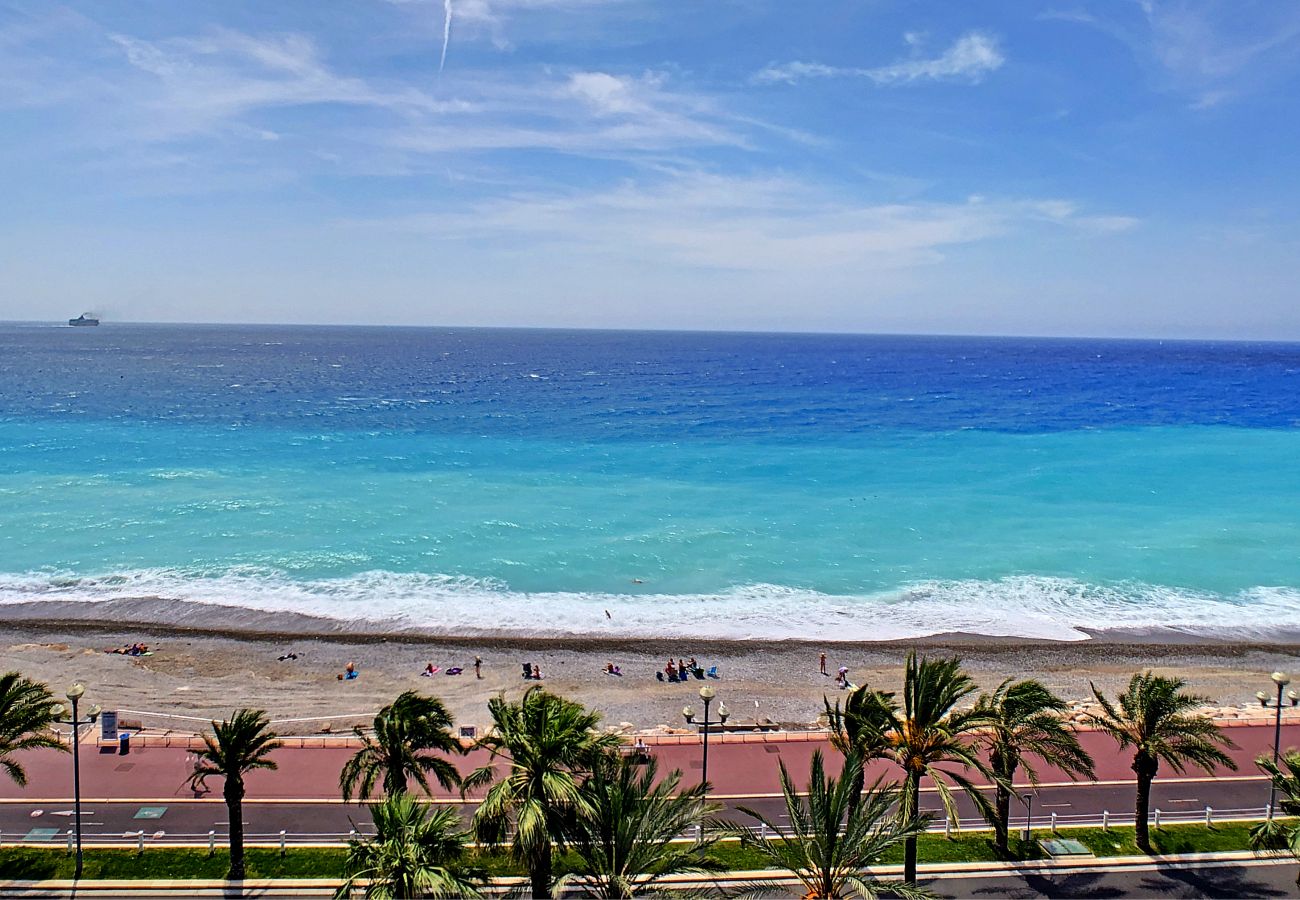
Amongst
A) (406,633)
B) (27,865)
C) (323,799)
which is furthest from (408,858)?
(406,633)

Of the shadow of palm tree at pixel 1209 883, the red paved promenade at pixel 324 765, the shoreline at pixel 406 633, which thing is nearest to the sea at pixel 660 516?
the shoreline at pixel 406 633

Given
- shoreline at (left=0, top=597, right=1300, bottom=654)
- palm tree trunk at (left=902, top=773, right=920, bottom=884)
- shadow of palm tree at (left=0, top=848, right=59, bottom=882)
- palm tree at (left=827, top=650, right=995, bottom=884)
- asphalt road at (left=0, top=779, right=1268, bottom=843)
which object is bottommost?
asphalt road at (left=0, top=779, right=1268, bottom=843)

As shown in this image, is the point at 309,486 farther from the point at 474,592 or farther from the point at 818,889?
the point at 818,889

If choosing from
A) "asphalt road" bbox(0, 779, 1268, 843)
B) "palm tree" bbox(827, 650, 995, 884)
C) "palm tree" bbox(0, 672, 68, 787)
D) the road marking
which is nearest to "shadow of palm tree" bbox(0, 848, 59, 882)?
"asphalt road" bbox(0, 779, 1268, 843)

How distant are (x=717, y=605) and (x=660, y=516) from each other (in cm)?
1512

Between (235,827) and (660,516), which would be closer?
(235,827)

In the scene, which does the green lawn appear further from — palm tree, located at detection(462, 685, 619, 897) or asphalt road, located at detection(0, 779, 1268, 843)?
palm tree, located at detection(462, 685, 619, 897)

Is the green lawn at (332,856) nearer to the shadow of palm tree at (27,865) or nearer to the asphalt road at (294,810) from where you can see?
the shadow of palm tree at (27,865)

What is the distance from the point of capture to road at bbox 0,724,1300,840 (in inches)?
796

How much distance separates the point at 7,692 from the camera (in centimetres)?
1781

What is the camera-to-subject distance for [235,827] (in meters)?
17.4

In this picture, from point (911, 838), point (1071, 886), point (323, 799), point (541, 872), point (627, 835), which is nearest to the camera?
point (627, 835)

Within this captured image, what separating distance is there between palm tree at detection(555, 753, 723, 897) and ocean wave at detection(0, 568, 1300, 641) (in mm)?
23745

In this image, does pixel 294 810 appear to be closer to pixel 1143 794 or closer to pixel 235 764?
pixel 235 764
